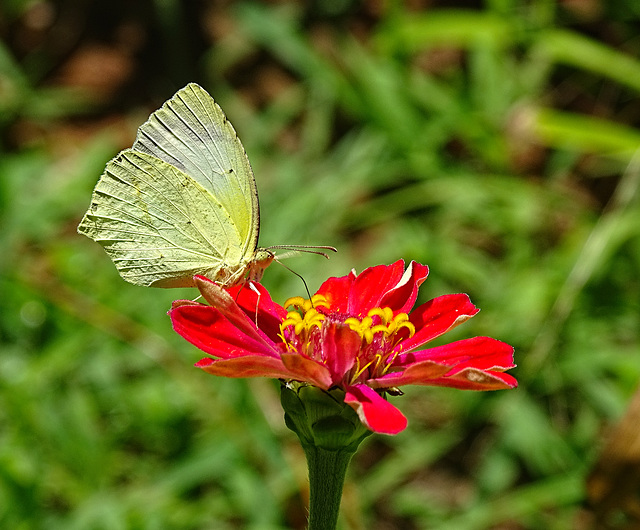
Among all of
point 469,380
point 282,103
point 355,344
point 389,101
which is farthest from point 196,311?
point 282,103

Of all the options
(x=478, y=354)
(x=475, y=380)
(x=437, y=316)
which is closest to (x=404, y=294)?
(x=437, y=316)

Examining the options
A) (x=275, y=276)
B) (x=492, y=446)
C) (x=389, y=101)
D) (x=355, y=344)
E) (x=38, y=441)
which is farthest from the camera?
(x=389, y=101)

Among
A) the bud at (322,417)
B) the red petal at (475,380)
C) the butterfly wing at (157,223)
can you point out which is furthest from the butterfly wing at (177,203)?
the red petal at (475,380)

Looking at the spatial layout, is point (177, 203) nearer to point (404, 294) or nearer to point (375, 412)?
point (404, 294)

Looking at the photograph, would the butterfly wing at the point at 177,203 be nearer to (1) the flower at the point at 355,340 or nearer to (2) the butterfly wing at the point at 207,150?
(2) the butterfly wing at the point at 207,150

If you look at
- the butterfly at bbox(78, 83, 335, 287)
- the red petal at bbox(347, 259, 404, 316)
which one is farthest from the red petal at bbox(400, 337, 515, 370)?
the butterfly at bbox(78, 83, 335, 287)

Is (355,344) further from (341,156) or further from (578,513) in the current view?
(341,156)

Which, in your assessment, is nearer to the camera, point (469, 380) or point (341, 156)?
point (469, 380)

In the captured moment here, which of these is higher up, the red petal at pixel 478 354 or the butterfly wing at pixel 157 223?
the butterfly wing at pixel 157 223
